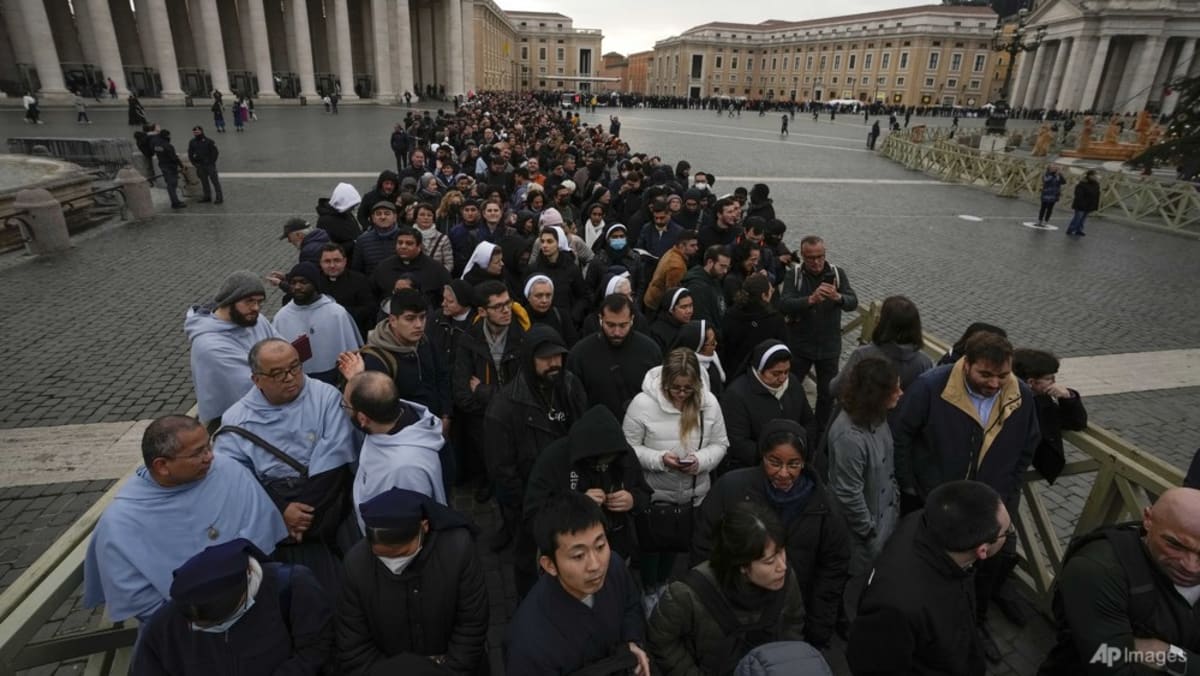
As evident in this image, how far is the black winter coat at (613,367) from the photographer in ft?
13.3

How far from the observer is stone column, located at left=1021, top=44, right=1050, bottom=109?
70.8m

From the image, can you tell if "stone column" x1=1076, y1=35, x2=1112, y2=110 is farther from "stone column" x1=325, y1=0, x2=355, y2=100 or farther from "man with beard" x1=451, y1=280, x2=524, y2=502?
"man with beard" x1=451, y1=280, x2=524, y2=502

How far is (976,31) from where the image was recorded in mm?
87250

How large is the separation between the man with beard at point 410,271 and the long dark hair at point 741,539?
3982 millimetres

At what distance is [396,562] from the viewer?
91.3 inches

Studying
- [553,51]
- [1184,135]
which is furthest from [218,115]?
[553,51]

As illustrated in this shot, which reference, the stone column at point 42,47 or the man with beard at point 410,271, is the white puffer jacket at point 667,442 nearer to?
the man with beard at point 410,271

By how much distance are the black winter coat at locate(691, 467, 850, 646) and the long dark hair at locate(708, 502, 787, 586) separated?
536mm

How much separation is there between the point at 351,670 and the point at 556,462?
1205 millimetres

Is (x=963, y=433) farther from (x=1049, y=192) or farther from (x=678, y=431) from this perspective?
(x=1049, y=192)

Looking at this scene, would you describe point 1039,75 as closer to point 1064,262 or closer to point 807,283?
point 1064,262

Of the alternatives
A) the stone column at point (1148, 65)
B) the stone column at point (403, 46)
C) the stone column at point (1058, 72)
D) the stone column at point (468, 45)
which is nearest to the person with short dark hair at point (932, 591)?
the stone column at point (403, 46)

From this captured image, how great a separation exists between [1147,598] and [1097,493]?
1549mm

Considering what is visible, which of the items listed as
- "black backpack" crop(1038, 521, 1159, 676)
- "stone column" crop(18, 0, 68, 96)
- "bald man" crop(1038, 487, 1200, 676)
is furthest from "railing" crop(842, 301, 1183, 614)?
"stone column" crop(18, 0, 68, 96)
